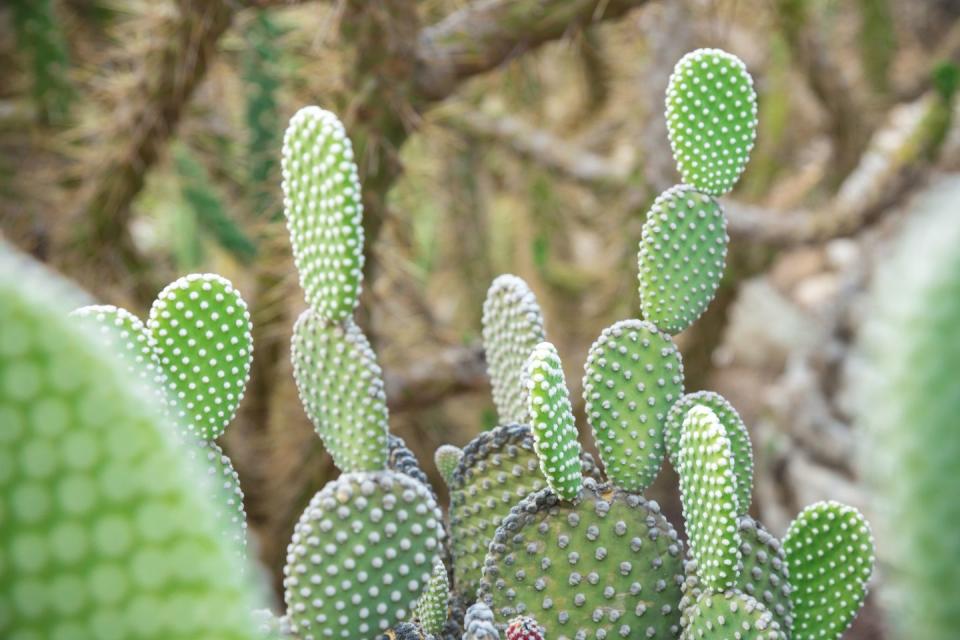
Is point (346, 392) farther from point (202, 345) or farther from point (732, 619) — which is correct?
point (732, 619)

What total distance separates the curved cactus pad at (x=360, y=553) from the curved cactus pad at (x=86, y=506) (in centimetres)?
39

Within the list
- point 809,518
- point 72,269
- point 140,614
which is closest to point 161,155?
point 72,269

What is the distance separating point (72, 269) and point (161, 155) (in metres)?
0.39

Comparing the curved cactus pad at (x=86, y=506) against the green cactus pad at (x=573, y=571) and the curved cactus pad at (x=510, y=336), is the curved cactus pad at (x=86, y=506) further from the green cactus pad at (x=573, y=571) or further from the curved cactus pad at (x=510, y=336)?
the curved cactus pad at (x=510, y=336)

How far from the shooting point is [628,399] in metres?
1.06

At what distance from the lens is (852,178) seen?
408 centimetres

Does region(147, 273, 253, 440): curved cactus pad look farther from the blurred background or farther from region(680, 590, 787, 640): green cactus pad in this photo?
the blurred background

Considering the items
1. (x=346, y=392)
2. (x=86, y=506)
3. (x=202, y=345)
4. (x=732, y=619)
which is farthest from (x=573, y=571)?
(x=86, y=506)

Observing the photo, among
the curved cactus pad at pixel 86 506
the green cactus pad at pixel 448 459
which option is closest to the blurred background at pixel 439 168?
the green cactus pad at pixel 448 459

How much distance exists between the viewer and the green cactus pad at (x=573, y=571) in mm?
988

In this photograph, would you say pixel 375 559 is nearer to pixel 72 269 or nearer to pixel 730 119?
pixel 730 119

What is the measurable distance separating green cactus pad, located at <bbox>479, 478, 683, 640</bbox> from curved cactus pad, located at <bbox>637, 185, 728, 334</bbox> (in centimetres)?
20

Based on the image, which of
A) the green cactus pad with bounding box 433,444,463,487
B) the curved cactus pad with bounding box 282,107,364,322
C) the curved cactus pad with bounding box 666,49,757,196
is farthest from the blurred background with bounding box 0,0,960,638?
the curved cactus pad with bounding box 282,107,364,322

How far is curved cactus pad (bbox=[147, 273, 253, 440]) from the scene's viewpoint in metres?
0.94
